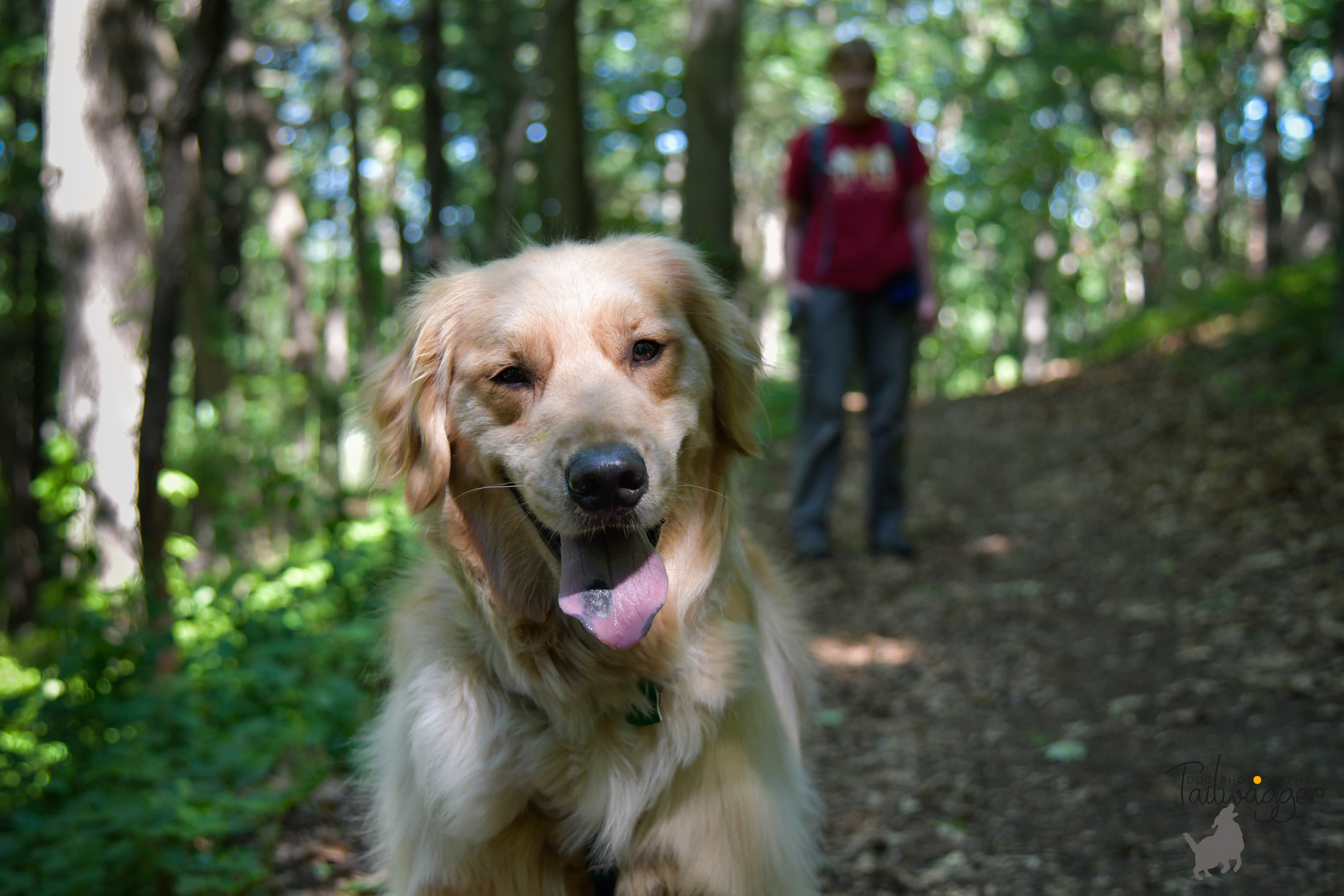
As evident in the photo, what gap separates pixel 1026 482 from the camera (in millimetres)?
8297

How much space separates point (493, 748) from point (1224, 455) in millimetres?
6363

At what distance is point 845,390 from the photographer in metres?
5.98

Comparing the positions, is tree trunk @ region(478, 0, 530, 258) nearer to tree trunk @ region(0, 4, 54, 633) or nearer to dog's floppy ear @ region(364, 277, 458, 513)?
tree trunk @ region(0, 4, 54, 633)

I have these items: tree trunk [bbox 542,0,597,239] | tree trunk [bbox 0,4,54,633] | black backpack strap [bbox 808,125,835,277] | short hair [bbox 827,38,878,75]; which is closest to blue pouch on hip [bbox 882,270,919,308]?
black backpack strap [bbox 808,125,835,277]

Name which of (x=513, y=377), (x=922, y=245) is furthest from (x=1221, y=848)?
(x=922, y=245)

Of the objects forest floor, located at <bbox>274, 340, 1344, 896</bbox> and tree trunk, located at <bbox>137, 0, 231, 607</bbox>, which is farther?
tree trunk, located at <bbox>137, 0, 231, 607</bbox>

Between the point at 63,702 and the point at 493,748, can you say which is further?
the point at 63,702

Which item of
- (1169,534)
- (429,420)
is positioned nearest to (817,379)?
(1169,534)

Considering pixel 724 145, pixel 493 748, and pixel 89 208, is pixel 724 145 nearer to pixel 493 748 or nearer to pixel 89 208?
pixel 89 208

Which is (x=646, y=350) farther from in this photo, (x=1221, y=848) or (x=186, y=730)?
(x=186, y=730)

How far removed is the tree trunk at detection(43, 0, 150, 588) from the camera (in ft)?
18.6

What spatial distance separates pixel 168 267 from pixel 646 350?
14.6 feet

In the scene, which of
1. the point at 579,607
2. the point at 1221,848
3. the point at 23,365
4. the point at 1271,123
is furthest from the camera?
the point at 23,365

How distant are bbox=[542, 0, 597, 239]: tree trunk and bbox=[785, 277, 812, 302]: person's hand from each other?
2.53 metres
